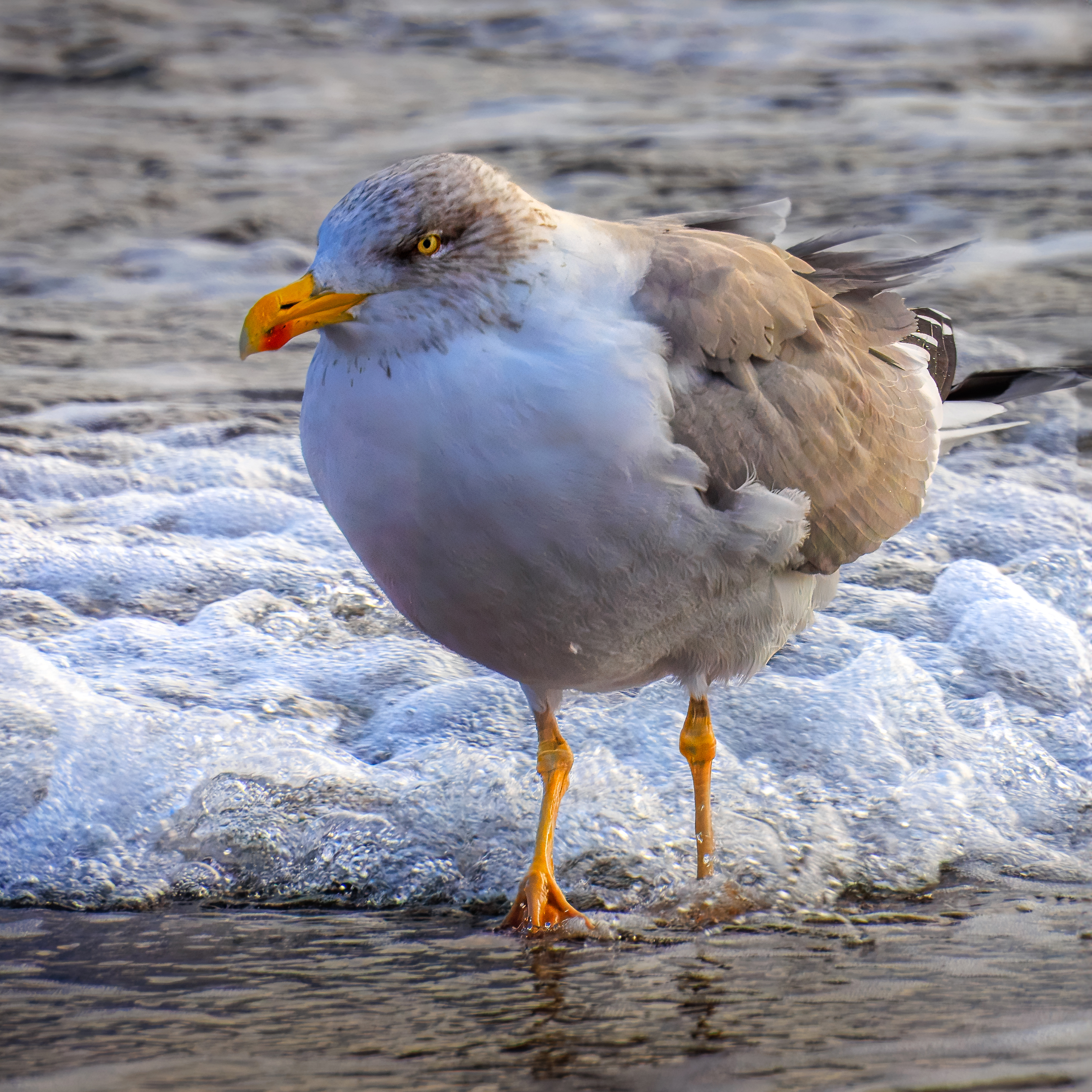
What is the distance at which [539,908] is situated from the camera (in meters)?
3.19

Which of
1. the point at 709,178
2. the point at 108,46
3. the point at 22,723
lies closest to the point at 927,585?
the point at 22,723

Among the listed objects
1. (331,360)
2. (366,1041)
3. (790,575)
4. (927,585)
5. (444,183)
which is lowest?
(927,585)

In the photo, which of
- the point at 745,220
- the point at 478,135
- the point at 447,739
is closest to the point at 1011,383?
the point at 745,220

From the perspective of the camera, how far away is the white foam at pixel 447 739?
343 centimetres

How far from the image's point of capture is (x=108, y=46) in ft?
52.6

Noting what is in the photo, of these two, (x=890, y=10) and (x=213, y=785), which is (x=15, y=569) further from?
(x=890, y=10)

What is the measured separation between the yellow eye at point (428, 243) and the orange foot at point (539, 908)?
1.40 meters

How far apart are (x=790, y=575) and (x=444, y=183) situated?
3.99 feet

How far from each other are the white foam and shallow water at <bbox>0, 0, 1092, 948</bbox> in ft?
0.03

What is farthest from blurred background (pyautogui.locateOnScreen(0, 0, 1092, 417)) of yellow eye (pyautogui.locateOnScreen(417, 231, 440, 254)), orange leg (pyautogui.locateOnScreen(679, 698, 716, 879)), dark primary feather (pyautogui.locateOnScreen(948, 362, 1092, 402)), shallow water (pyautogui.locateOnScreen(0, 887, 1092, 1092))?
yellow eye (pyautogui.locateOnScreen(417, 231, 440, 254))

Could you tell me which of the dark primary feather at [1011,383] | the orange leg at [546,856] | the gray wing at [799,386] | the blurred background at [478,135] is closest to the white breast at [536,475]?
the gray wing at [799,386]

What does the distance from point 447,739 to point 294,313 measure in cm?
169

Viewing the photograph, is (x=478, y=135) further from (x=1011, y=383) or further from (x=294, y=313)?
(x=294, y=313)

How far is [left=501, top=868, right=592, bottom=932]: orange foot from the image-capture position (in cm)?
316
